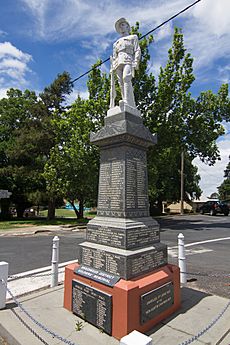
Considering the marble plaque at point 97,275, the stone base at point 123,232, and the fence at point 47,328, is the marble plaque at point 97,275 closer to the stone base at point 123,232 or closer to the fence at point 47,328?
the stone base at point 123,232

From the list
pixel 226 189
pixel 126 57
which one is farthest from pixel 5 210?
pixel 226 189

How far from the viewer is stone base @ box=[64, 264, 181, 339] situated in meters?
3.75

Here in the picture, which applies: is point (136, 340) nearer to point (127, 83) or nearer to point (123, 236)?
point (123, 236)

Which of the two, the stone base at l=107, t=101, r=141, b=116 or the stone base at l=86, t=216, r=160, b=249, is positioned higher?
the stone base at l=107, t=101, r=141, b=116

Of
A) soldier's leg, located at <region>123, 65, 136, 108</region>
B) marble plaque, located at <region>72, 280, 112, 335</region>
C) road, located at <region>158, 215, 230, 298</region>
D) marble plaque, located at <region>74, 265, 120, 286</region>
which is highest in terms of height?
soldier's leg, located at <region>123, 65, 136, 108</region>

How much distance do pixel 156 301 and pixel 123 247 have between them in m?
1.01

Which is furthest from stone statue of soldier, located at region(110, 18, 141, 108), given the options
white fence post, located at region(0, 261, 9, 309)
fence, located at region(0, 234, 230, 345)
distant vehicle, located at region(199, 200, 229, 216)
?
distant vehicle, located at region(199, 200, 229, 216)

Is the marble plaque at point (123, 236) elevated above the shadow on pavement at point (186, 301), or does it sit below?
above

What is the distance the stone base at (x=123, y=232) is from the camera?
14.5 feet

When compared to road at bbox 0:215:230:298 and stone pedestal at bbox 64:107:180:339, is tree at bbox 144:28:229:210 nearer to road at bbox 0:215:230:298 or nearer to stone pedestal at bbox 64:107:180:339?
road at bbox 0:215:230:298

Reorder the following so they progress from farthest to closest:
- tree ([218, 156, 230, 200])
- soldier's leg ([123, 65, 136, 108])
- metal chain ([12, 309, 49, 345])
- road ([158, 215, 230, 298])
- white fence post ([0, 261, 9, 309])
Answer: tree ([218, 156, 230, 200]) → road ([158, 215, 230, 298]) → soldier's leg ([123, 65, 136, 108]) → white fence post ([0, 261, 9, 309]) → metal chain ([12, 309, 49, 345])

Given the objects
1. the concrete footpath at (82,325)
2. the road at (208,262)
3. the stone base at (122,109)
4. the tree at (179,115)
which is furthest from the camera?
the tree at (179,115)

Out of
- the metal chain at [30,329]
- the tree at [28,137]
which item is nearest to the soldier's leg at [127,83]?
the metal chain at [30,329]

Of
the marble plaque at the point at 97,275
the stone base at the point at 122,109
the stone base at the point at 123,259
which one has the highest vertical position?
the stone base at the point at 122,109
